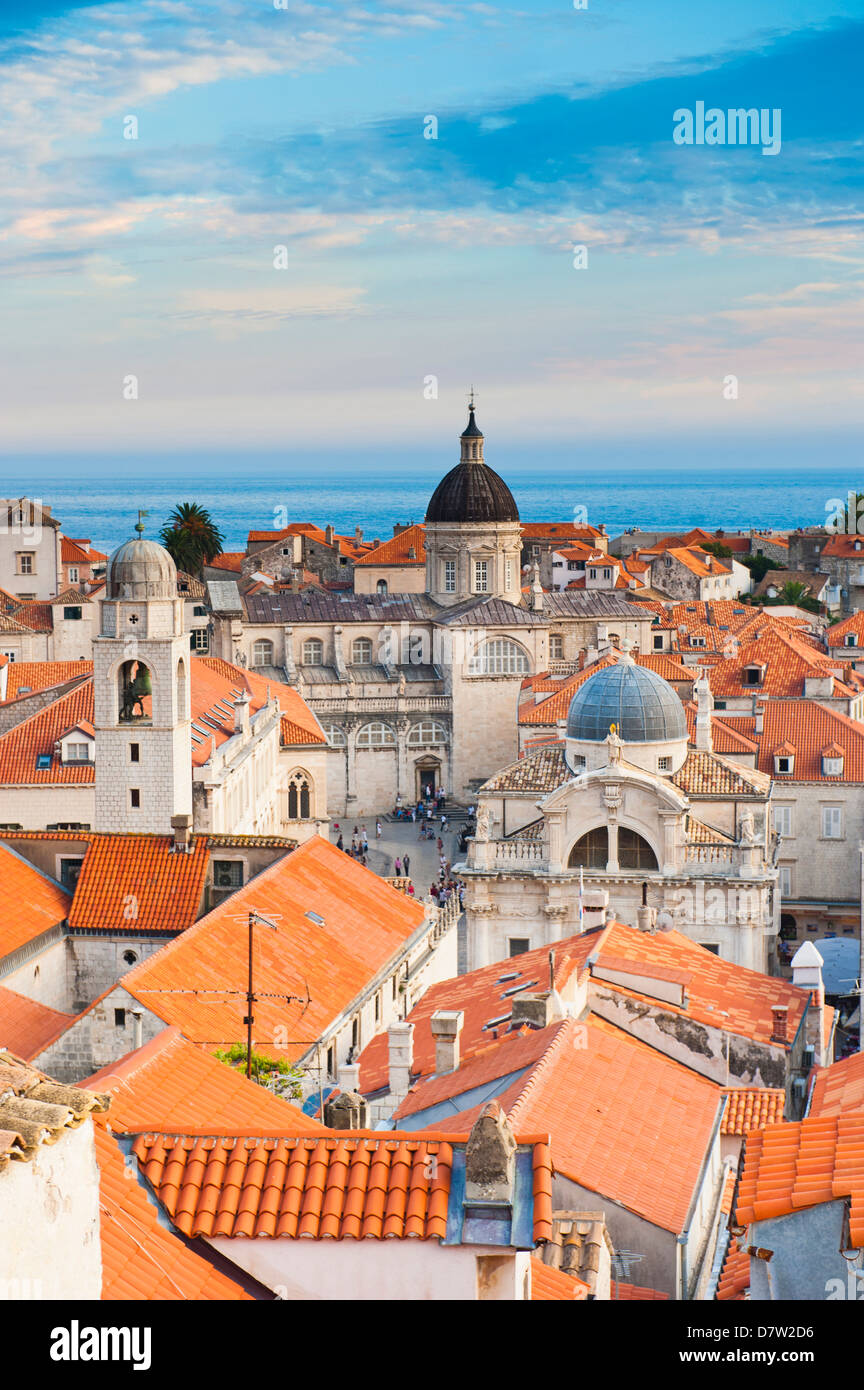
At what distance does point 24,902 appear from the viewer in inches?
1419

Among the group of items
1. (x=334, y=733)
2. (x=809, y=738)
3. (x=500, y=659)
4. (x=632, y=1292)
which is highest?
(x=500, y=659)

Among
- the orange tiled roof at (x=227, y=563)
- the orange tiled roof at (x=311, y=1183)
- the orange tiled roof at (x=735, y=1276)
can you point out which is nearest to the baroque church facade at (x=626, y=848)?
the orange tiled roof at (x=735, y=1276)

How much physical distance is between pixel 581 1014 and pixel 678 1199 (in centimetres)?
673

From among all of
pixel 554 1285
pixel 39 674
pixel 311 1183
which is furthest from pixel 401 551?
pixel 311 1183

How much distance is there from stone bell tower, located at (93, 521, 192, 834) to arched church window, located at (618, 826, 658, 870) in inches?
401

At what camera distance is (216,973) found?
99.8ft

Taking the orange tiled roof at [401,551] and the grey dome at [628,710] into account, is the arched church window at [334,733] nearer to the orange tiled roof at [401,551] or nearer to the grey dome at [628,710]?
the orange tiled roof at [401,551]

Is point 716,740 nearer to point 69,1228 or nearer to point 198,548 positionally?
point 69,1228

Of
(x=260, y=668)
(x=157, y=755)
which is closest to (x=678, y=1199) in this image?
(x=157, y=755)

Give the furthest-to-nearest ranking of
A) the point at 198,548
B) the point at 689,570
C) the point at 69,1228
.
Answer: the point at 689,570, the point at 198,548, the point at 69,1228

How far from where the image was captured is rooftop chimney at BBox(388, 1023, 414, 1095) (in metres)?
25.7

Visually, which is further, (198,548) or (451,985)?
(198,548)

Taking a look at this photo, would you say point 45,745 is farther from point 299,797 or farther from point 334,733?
point 334,733

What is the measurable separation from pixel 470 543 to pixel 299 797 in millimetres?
30171
